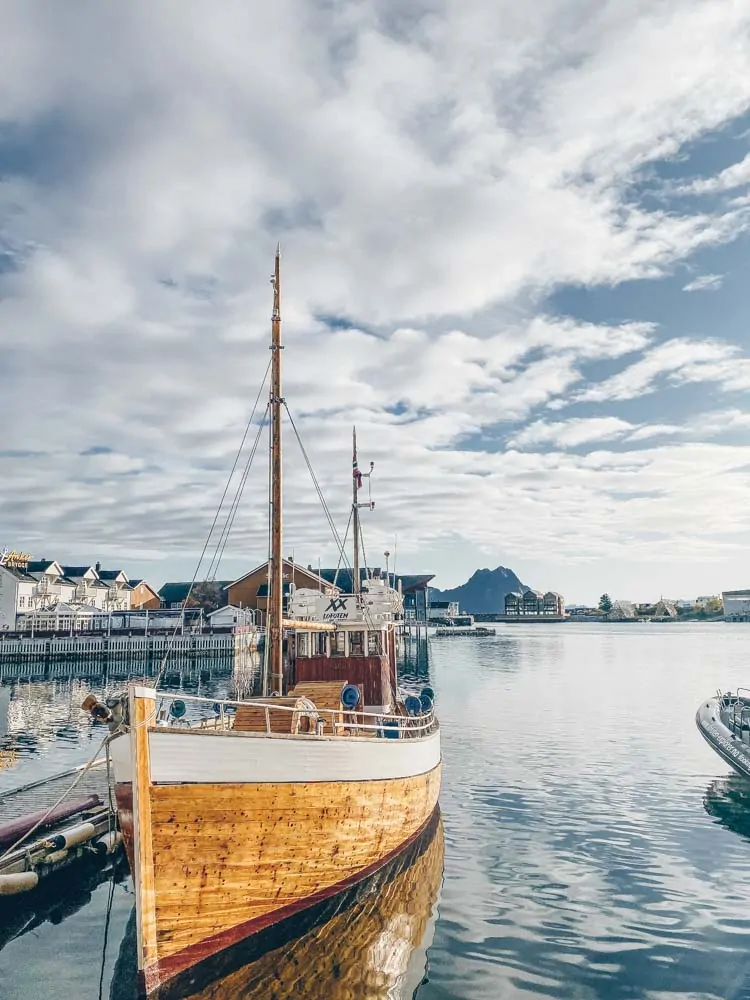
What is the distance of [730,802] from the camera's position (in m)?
21.0

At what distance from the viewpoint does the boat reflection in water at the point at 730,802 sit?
1898cm

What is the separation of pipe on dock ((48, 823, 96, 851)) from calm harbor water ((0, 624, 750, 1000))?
137 centimetres

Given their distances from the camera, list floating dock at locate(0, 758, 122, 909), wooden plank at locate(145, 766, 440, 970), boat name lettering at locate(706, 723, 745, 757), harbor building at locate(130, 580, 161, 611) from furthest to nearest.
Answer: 1. harbor building at locate(130, 580, 161, 611)
2. boat name lettering at locate(706, 723, 745, 757)
3. floating dock at locate(0, 758, 122, 909)
4. wooden plank at locate(145, 766, 440, 970)

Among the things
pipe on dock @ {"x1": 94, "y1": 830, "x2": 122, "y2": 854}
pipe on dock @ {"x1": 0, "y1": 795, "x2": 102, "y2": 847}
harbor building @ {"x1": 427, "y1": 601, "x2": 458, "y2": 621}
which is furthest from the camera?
harbor building @ {"x1": 427, "y1": 601, "x2": 458, "y2": 621}

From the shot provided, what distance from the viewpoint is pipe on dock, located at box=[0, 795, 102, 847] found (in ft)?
49.3

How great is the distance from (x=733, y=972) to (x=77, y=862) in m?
13.6

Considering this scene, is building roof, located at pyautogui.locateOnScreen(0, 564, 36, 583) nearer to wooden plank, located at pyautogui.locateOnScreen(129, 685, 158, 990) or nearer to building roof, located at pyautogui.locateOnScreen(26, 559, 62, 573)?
building roof, located at pyautogui.locateOnScreen(26, 559, 62, 573)

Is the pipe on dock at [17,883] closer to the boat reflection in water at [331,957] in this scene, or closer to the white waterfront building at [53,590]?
the boat reflection in water at [331,957]

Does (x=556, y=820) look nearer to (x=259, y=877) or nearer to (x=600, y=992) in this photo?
(x=600, y=992)

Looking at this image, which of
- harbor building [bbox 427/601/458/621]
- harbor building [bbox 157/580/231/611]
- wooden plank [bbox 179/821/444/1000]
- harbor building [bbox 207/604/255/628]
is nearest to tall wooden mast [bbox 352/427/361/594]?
wooden plank [bbox 179/821/444/1000]

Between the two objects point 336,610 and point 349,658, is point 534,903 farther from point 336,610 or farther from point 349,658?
point 336,610

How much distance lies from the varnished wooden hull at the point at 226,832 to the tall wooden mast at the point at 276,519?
353 cm

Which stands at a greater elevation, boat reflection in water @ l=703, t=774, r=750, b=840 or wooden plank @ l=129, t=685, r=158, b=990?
wooden plank @ l=129, t=685, r=158, b=990

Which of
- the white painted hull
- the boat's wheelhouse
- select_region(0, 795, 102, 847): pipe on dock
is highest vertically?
the boat's wheelhouse
